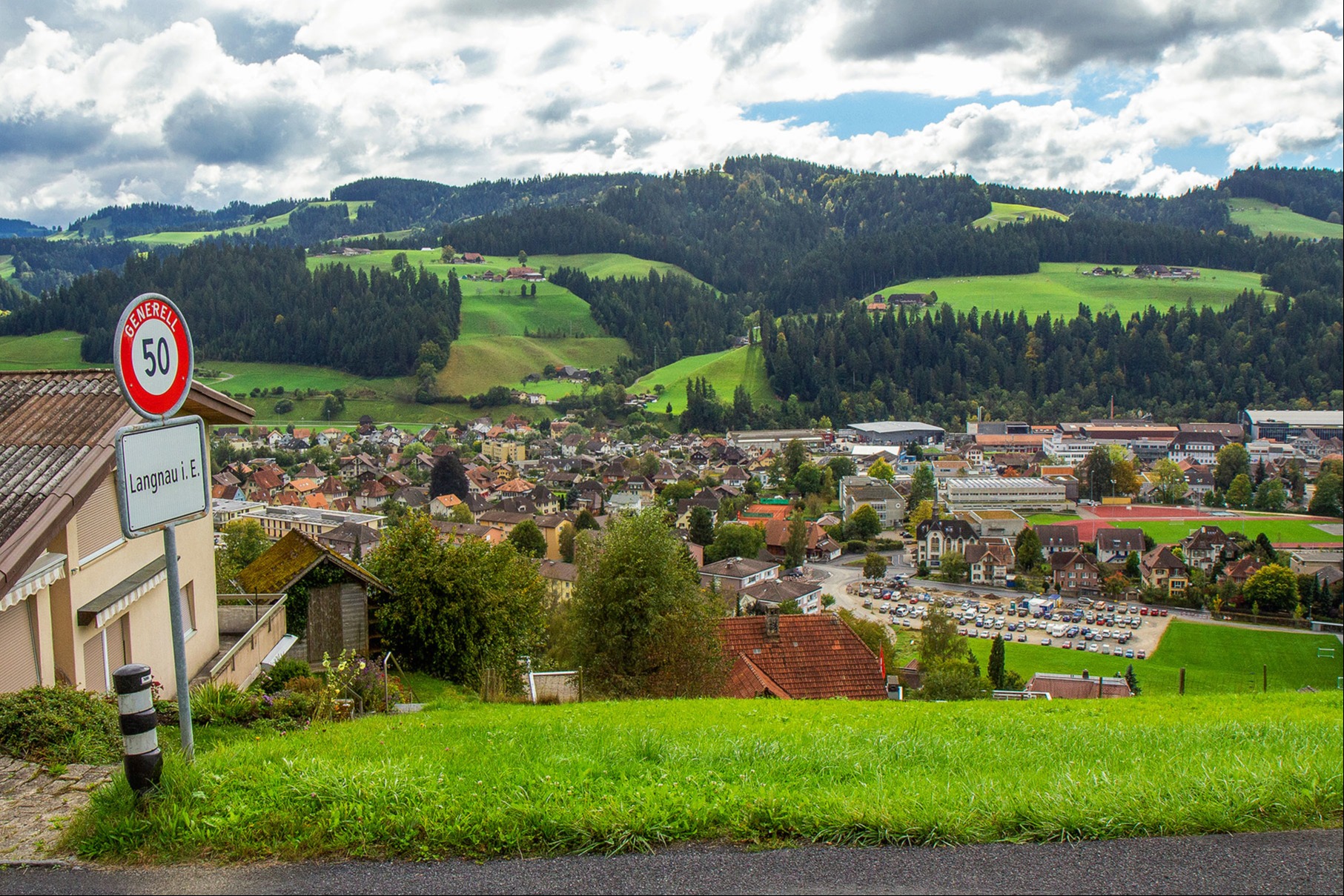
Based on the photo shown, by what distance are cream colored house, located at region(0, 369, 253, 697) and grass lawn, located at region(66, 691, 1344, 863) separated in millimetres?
1450

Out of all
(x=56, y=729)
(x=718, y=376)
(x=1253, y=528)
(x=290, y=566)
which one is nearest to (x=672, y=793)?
(x=56, y=729)

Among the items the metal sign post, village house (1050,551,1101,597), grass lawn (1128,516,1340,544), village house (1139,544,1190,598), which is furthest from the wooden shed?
grass lawn (1128,516,1340,544)

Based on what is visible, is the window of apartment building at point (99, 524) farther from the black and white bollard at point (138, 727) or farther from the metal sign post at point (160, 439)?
the black and white bollard at point (138, 727)

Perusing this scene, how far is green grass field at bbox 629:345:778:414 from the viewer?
118 m

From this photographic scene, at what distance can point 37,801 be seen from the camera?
13.5 ft

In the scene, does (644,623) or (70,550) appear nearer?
(70,550)

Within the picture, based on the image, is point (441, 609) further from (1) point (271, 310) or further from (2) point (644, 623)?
(1) point (271, 310)

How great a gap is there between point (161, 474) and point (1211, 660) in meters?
41.8

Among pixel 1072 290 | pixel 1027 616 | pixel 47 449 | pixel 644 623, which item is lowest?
pixel 1027 616

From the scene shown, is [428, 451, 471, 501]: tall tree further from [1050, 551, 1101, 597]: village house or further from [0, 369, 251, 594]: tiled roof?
[0, 369, 251, 594]: tiled roof

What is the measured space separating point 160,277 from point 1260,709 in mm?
143432

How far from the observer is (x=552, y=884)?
325cm

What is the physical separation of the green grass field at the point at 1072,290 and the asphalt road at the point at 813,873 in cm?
14604

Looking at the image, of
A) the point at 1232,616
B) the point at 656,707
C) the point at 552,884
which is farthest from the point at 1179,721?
the point at 1232,616
